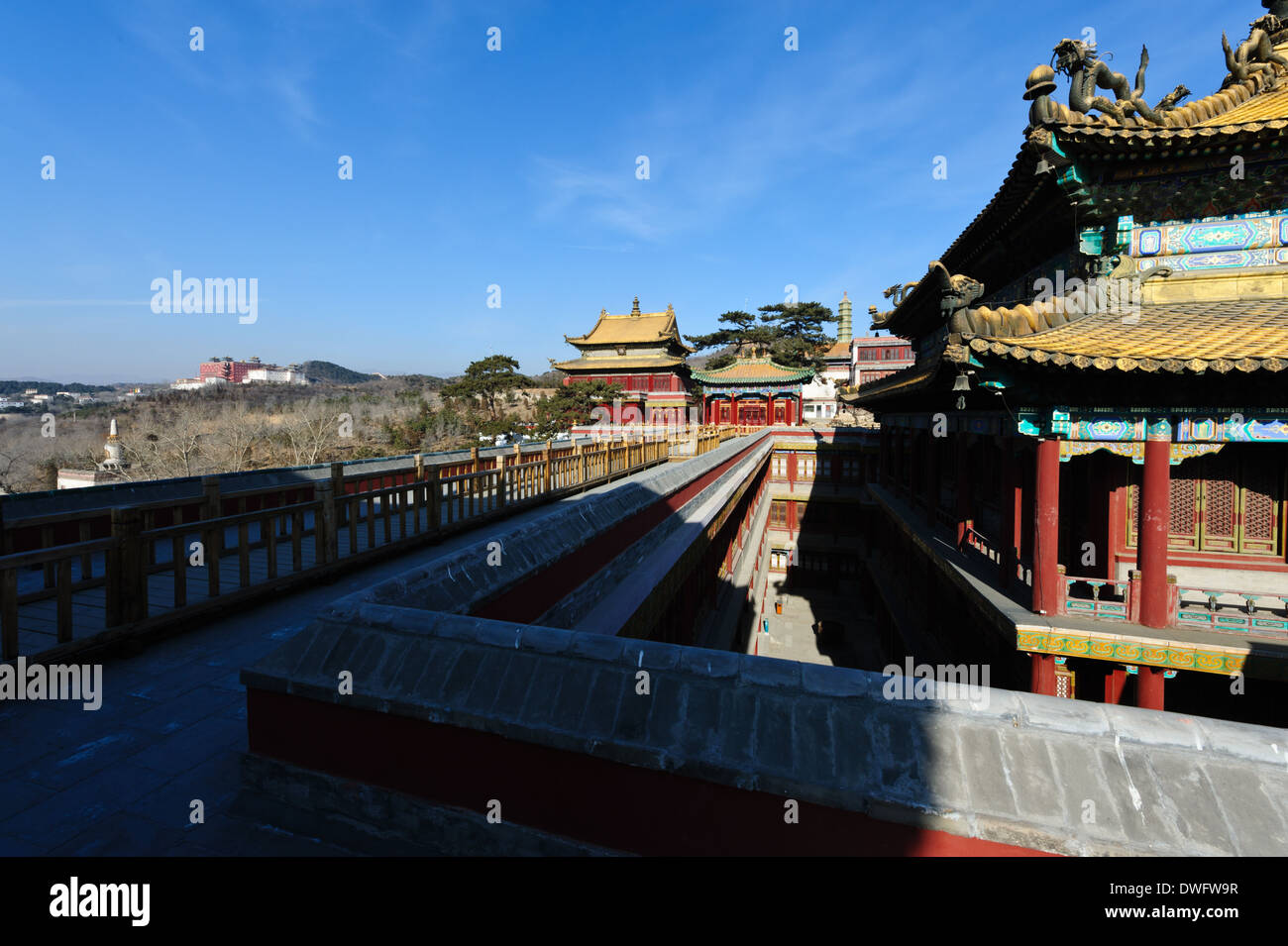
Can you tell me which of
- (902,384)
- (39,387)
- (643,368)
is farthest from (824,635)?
(39,387)

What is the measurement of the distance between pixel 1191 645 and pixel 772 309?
56.7 metres

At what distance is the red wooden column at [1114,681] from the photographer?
7590 mm

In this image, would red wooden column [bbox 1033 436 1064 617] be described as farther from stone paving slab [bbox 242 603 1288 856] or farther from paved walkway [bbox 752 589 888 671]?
paved walkway [bbox 752 589 888 671]

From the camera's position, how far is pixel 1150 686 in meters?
7.27

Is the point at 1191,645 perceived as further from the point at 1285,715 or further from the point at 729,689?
the point at 729,689

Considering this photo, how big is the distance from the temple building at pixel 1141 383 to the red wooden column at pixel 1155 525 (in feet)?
0.08

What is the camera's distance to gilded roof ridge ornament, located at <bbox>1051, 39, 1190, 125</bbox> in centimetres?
809

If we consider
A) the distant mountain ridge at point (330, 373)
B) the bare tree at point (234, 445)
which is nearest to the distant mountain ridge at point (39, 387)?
the distant mountain ridge at point (330, 373)

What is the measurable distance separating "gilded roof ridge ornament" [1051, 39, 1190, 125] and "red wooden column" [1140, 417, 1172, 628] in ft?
→ 14.7

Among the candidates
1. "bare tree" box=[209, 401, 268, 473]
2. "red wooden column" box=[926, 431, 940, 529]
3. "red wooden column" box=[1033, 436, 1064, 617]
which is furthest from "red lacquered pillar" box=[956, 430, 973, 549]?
"bare tree" box=[209, 401, 268, 473]

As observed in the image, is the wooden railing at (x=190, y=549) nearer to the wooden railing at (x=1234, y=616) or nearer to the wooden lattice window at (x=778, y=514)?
the wooden railing at (x=1234, y=616)

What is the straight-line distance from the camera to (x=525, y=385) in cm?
3806

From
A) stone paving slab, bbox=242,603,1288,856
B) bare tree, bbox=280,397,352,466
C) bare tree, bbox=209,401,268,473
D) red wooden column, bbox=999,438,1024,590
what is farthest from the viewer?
bare tree, bbox=280,397,352,466
